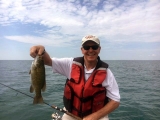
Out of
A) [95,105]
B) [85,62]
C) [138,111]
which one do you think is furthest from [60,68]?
[138,111]

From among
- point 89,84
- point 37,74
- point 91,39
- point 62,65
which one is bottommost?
point 89,84

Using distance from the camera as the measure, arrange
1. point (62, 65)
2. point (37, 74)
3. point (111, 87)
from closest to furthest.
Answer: point (37, 74)
point (111, 87)
point (62, 65)

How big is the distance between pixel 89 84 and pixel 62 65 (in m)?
0.81

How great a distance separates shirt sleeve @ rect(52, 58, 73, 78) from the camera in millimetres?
4301

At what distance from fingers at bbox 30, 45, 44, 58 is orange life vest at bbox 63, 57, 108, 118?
98 cm

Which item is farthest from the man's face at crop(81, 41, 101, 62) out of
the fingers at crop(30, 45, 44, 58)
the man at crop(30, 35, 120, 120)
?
the fingers at crop(30, 45, 44, 58)

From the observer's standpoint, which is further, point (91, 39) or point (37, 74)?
point (91, 39)

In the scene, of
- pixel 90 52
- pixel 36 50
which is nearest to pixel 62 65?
pixel 90 52

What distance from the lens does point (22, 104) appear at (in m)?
12.1

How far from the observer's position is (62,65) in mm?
4402

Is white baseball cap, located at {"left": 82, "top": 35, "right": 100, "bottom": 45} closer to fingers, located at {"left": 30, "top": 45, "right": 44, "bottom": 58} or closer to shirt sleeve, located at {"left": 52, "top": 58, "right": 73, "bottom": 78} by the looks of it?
shirt sleeve, located at {"left": 52, "top": 58, "right": 73, "bottom": 78}

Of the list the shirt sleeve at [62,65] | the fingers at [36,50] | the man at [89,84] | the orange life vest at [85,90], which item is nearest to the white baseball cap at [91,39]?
the man at [89,84]

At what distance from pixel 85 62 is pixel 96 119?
1.39 metres

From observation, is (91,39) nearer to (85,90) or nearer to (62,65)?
(62,65)
